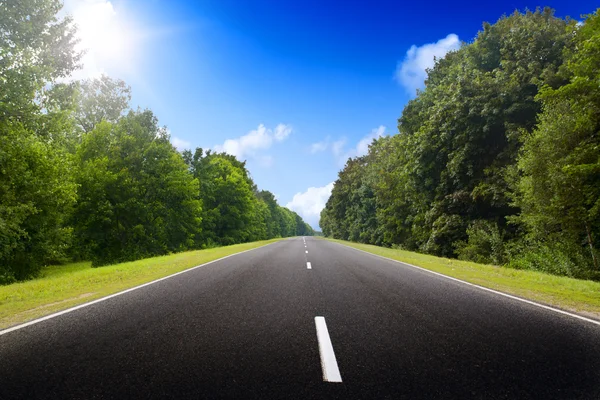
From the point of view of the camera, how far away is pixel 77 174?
24.0 metres

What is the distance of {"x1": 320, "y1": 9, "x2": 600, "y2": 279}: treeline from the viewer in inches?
567

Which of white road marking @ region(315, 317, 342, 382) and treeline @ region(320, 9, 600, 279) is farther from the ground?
treeline @ region(320, 9, 600, 279)

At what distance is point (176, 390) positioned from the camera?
108 inches

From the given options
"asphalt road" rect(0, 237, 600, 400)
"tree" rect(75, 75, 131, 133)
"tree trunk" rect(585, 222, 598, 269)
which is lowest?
"asphalt road" rect(0, 237, 600, 400)

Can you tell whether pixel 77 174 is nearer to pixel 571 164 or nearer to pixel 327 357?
pixel 327 357

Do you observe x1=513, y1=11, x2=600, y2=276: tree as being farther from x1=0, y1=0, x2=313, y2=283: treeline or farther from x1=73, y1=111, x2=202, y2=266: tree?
x1=73, y1=111, x2=202, y2=266: tree

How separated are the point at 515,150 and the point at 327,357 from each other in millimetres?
20963

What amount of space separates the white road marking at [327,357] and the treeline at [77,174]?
48.9 feet

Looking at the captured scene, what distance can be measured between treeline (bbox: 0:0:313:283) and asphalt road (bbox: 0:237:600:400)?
12.8 meters

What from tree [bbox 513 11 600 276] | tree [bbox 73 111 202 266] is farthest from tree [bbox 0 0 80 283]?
tree [bbox 513 11 600 276]

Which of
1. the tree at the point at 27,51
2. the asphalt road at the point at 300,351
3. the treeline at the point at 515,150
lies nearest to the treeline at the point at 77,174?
the tree at the point at 27,51

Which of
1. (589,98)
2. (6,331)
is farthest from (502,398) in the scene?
(589,98)

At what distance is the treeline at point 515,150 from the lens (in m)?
14.4

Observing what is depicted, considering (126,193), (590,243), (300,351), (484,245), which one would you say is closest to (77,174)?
(126,193)
